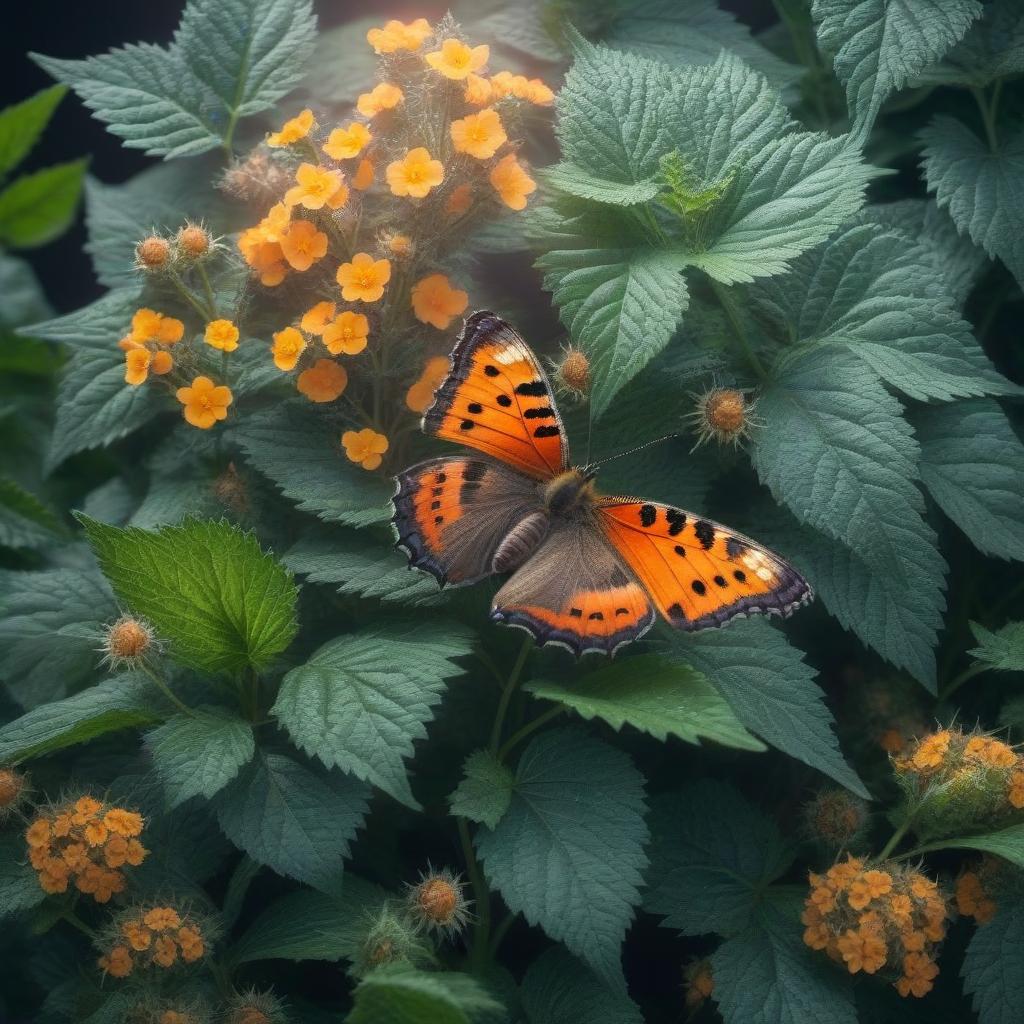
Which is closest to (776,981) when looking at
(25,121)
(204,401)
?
(204,401)

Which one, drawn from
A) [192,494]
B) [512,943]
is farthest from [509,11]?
[512,943]

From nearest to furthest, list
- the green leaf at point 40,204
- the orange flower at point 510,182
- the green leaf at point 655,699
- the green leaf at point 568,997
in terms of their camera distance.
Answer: the green leaf at point 655,699, the green leaf at point 568,997, the orange flower at point 510,182, the green leaf at point 40,204

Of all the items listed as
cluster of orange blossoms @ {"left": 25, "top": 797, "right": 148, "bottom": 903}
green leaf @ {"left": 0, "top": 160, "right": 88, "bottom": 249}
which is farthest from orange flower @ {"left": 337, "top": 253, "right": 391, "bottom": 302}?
green leaf @ {"left": 0, "top": 160, "right": 88, "bottom": 249}

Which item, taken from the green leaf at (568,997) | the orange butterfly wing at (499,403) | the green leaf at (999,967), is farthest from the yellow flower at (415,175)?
the green leaf at (999,967)

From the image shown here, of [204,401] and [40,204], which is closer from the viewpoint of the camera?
[204,401]

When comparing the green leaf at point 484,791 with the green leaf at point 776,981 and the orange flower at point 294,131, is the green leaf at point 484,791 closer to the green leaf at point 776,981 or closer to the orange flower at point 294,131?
the green leaf at point 776,981

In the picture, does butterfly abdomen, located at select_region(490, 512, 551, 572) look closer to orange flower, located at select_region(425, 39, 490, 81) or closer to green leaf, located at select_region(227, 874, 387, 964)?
green leaf, located at select_region(227, 874, 387, 964)

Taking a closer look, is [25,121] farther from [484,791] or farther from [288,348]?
[484,791]
